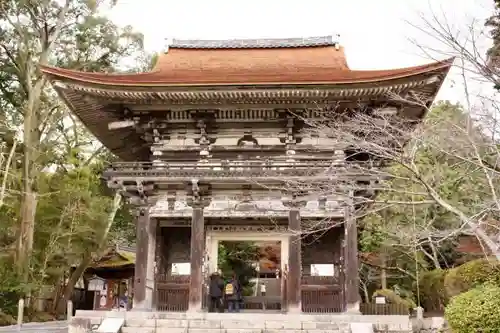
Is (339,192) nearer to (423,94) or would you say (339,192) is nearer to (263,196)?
(263,196)

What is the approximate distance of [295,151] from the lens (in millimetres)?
14477

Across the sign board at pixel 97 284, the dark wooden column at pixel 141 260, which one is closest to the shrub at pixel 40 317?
the sign board at pixel 97 284

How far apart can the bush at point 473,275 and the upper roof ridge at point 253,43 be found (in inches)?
347

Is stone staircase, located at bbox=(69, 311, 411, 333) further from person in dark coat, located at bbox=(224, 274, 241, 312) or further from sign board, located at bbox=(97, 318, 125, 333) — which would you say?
person in dark coat, located at bbox=(224, 274, 241, 312)

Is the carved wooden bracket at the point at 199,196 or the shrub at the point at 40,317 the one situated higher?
the carved wooden bracket at the point at 199,196

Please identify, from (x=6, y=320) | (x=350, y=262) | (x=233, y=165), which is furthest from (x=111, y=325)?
(x=6, y=320)

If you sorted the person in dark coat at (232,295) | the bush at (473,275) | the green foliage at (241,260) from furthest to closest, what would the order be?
1. the green foliage at (241,260)
2. the person in dark coat at (232,295)
3. the bush at (473,275)

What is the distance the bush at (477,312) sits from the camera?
9.53 m

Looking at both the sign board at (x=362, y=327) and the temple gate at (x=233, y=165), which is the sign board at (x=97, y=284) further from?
the sign board at (x=362, y=327)

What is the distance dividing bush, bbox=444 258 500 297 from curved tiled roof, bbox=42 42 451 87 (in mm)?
4537

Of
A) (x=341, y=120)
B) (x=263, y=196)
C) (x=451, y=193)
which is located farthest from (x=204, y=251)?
(x=451, y=193)

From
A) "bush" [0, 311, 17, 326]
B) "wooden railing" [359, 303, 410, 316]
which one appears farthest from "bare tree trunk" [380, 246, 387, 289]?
"bush" [0, 311, 17, 326]

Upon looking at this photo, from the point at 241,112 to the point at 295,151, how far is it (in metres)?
1.76

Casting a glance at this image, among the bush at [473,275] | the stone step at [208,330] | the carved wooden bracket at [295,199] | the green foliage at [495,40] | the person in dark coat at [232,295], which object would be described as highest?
the green foliage at [495,40]
